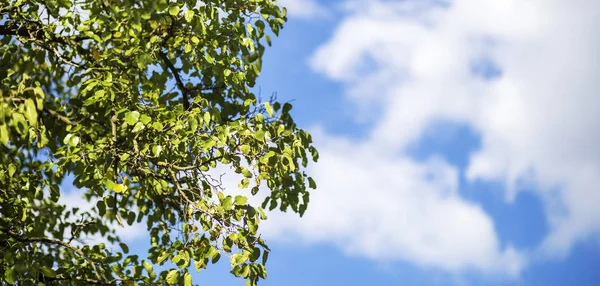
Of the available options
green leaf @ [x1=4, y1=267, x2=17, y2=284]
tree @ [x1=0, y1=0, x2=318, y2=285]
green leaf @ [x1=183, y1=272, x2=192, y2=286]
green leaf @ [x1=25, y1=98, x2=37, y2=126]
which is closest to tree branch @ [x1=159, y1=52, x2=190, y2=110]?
tree @ [x1=0, y1=0, x2=318, y2=285]

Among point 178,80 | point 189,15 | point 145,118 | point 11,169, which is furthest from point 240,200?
point 11,169

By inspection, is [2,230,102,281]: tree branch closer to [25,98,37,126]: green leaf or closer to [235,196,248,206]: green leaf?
[235,196,248,206]: green leaf

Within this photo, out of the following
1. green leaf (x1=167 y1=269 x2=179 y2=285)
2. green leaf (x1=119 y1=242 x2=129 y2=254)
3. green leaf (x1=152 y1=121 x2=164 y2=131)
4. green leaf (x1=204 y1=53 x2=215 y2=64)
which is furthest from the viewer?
green leaf (x1=119 y1=242 x2=129 y2=254)

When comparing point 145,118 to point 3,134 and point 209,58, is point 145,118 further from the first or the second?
point 3,134

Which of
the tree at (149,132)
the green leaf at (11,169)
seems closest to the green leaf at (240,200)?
the tree at (149,132)

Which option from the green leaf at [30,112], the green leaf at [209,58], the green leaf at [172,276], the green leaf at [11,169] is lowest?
the green leaf at [172,276]

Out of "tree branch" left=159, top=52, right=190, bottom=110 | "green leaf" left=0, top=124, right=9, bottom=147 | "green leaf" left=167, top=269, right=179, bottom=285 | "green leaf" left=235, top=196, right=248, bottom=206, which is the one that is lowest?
"green leaf" left=0, top=124, right=9, bottom=147

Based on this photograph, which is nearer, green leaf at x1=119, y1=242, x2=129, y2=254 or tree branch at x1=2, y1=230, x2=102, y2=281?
tree branch at x1=2, y1=230, x2=102, y2=281

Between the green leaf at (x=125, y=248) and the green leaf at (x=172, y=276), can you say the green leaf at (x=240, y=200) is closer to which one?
the green leaf at (x=172, y=276)

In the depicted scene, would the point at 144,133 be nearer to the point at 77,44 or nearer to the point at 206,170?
the point at 206,170

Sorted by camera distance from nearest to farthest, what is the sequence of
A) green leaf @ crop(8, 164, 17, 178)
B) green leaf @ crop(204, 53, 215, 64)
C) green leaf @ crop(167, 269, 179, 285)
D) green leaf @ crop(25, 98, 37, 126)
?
green leaf @ crop(25, 98, 37, 126)
green leaf @ crop(167, 269, 179, 285)
green leaf @ crop(204, 53, 215, 64)
green leaf @ crop(8, 164, 17, 178)

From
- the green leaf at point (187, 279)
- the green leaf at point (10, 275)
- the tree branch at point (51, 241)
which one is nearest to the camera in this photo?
the green leaf at point (10, 275)

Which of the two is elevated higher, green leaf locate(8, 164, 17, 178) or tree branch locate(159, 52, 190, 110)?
tree branch locate(159, 52, 190, 110)

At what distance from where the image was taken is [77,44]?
10664mm
